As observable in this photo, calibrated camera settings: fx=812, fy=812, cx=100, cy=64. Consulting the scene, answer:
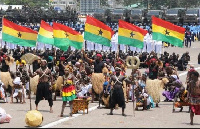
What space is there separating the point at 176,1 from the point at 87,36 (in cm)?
9652

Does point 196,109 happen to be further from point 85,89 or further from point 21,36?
point 21,36

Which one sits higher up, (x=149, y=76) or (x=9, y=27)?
(x=9, y=27)

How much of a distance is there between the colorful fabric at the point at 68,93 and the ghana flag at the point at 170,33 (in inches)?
253

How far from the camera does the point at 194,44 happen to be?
64.6m

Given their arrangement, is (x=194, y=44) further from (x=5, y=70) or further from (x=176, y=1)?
(x=176, y=1)

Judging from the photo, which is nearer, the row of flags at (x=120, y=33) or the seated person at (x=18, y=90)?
the seated person at (x=18, y=90)

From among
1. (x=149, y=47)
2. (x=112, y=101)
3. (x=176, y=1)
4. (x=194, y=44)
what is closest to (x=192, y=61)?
(x=149, y=47)

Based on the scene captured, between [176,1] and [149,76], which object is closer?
[149,76]

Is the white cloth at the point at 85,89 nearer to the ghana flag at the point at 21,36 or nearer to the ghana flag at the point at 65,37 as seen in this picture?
the ghana flag at the point at 21,36

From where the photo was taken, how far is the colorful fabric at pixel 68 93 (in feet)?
71.9

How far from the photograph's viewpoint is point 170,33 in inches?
1088

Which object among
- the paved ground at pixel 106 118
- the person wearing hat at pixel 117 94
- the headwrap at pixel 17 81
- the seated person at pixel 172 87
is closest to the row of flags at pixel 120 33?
the seated person at pixel 172 87

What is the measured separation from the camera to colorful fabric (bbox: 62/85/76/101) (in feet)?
71.9

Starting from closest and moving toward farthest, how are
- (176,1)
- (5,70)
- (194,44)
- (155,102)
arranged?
(155,102) → (5,70) → (194,44) → (176,1)
